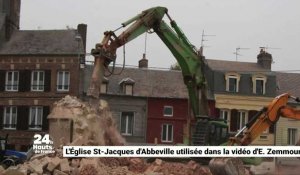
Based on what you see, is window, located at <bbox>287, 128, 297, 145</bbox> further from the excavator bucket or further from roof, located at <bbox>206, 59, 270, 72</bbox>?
the excavator bucket

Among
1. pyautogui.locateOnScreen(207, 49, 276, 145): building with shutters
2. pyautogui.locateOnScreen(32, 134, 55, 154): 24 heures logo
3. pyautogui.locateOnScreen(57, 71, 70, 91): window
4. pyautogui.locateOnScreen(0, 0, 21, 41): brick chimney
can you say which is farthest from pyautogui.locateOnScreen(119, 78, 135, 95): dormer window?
pyautogui.locateOnScreen(32, 134, 55, 154): 24 heures logo

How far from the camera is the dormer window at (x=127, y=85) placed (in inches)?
1928

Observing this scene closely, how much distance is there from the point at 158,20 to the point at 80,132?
6090 mm

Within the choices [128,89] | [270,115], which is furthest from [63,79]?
[270,115]

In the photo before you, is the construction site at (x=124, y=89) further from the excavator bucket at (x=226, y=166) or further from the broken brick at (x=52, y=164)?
the excavator bucket at (x=226, y=166)

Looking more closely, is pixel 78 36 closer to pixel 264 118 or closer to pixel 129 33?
pixel 129 33

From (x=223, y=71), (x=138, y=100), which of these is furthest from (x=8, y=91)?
(x=223, y=71)

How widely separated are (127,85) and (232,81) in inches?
363

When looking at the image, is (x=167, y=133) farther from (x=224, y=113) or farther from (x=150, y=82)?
(x=224, y=113)

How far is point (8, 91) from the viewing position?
4809cm

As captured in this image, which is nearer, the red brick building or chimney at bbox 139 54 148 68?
the red brick building

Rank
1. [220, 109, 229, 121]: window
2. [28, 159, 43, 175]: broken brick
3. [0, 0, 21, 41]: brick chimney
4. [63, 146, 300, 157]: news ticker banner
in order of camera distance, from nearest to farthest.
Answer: [63, 146, 300, 157]: news ticker banner → [28, 159, 43, 175]: broken brick → [220, 109, 229, 121]: window → [0, 0, 21, 41]: brick chimney

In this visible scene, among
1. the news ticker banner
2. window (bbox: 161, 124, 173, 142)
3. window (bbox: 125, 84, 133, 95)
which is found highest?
window (bbox: 125, 84, 133, 95)

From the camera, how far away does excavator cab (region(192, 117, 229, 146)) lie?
77.4 feet
